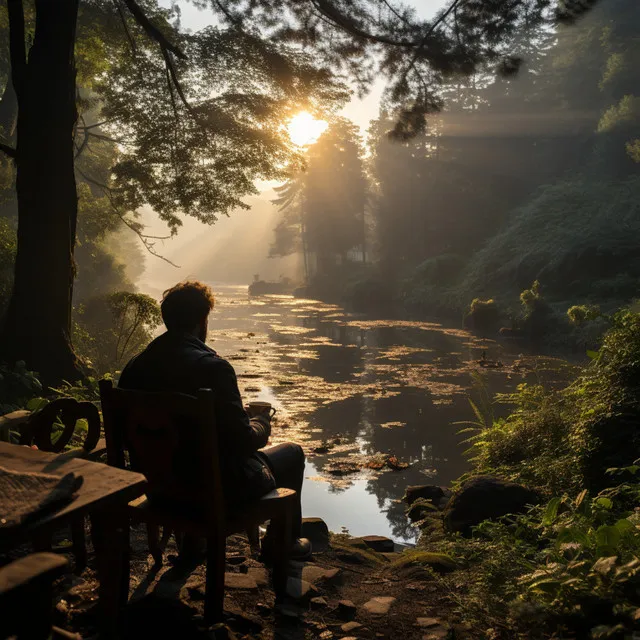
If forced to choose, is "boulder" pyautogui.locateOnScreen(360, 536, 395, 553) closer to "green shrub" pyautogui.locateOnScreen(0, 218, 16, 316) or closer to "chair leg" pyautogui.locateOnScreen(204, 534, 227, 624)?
"chair leg" pyautogui.locateOnScreen(204, 534, 227, 624)

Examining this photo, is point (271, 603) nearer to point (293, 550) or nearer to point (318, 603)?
point (318, 603)

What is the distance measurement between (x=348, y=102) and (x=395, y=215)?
136 ft

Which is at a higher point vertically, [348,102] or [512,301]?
[348,102]

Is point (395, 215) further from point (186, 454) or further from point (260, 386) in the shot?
point (186, 454)

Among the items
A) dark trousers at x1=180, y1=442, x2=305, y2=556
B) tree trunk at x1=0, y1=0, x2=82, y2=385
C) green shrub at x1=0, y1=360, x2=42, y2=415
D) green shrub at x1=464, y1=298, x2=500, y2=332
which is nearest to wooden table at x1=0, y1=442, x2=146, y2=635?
dark trousers at x1=180, y1=442, x2=305, y2=556

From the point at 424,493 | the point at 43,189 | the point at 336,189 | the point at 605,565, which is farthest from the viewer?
the point at 336,189

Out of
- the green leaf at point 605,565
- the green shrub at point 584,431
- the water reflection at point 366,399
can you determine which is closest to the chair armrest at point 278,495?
the green leaf at point 605,565

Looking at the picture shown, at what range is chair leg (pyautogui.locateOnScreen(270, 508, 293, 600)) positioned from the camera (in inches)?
148

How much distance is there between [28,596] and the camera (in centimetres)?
144

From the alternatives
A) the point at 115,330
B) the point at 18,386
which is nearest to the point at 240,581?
the point at 18,386

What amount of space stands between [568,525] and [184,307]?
9.03ft

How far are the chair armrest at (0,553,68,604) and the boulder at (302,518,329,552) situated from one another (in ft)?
12.8

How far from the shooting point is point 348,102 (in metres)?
11.1

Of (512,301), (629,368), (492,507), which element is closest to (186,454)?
(492,507)
